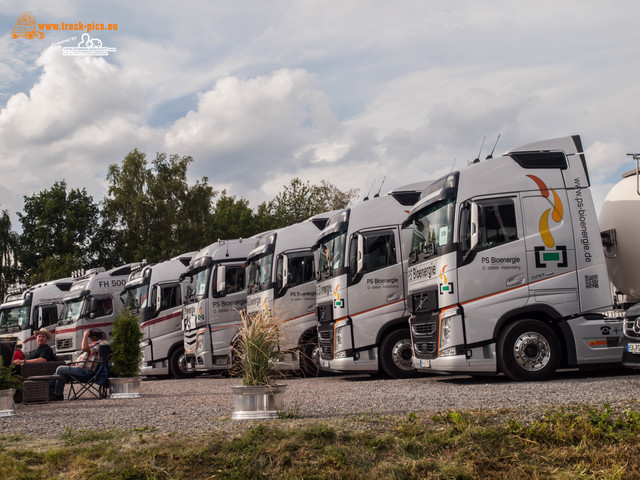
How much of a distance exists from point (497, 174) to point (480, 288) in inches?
76.9

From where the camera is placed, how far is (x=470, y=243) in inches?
477

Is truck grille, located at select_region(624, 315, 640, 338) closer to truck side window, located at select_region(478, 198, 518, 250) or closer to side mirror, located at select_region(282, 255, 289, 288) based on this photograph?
truck side window, located at select_region(478, 198, 518, 250)

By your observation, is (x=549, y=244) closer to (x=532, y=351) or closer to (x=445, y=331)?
(x=532, y=351)

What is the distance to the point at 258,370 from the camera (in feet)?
29.2

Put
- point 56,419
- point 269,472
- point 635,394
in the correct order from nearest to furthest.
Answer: point 269,472
point 635,394
point 56,419

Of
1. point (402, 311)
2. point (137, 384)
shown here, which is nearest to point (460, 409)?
point (402, 311)

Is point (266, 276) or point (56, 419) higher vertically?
point (266, 276)

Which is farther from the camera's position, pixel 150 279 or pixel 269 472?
pixel 150 279

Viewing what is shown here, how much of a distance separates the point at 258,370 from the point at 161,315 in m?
14.2

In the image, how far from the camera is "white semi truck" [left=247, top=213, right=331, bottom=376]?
1798 cm

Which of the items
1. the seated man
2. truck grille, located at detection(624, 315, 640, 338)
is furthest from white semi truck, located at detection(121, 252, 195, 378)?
truck grille, located at detection(624, 315, 640, 338)

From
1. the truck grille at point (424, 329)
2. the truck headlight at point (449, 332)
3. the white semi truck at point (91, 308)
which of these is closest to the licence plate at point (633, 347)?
the truck headlight at point (449, 332)

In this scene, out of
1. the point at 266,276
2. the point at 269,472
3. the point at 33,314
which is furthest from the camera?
the point at 33,314

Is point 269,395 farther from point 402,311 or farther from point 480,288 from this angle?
point 402,311
